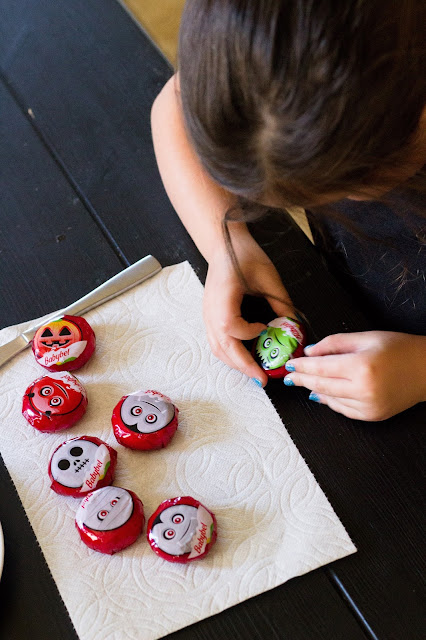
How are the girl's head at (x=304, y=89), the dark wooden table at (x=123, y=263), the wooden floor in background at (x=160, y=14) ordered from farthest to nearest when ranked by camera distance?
the wooden floor in background at (x=160, y=14)
the dark wooden table at (x=123, y=263)
the girl's head at (x=304, y=89)

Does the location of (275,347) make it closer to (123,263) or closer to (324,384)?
(324,384)

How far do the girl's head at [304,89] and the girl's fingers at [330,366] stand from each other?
0.67ft

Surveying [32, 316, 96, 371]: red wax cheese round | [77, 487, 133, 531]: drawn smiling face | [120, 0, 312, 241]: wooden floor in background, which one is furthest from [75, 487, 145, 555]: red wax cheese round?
[120, 0, 312, 241]: wooden floor in background

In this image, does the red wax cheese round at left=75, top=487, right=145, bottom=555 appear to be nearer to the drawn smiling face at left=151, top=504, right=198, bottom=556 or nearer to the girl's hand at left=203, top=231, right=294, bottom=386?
the drawn smiling face at left=151, top=504, right=198, bottom=556

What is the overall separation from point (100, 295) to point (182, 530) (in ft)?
0.93

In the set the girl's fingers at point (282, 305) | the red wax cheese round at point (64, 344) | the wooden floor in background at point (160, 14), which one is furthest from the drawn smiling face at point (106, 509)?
the wooden floor in background at point (160, 14)

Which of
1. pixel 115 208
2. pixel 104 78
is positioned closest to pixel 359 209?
pixel 115 208

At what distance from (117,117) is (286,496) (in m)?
0.56

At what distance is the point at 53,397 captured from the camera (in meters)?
0.67

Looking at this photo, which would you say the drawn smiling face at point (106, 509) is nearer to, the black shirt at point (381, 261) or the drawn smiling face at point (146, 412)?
the drawn smiling face at point (146, 412)

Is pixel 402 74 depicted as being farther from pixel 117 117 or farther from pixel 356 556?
pixel 117 117

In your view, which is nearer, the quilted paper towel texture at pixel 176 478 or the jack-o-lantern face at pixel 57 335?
the quilted paper towel texture at pixel 176 478

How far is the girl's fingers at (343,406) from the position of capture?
67cm

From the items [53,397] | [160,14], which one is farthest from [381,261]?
[160,14]
